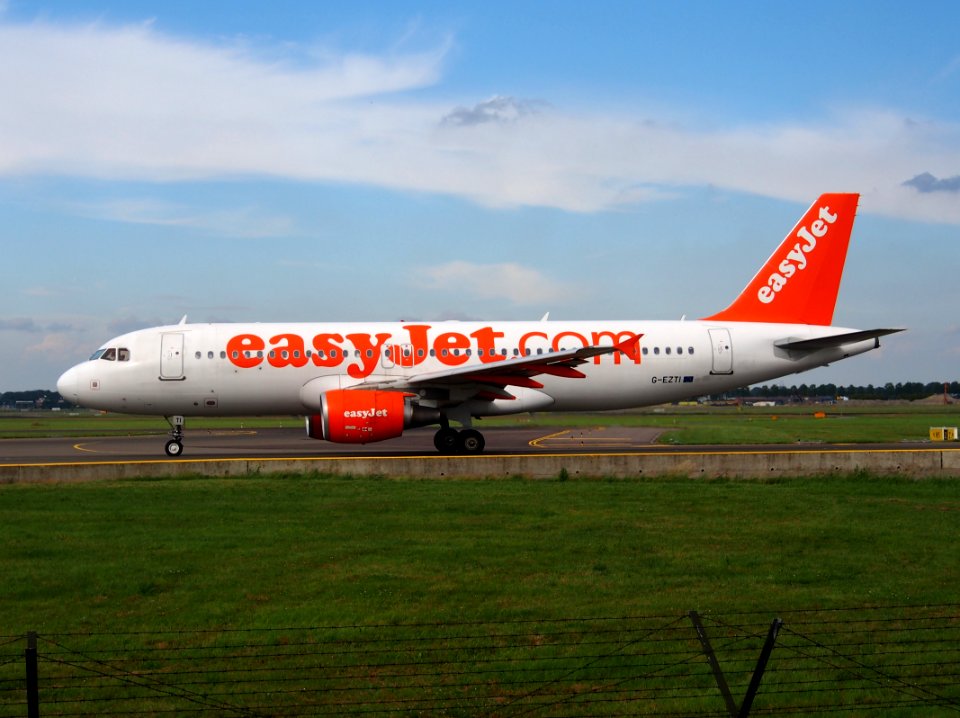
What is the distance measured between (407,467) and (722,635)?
43.4 feet

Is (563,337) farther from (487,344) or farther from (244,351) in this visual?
(244,351)

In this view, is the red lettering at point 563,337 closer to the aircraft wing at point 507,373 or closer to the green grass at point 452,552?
the aircraft wing at point 507,373

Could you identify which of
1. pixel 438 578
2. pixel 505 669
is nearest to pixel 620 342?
pixel 438 578

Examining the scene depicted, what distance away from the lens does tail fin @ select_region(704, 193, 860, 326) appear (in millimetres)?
29969

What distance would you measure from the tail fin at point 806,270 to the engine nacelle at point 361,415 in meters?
11.5

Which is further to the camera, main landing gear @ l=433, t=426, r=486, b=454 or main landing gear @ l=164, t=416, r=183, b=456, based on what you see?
main landing gear @ l=164, t=416, r=183, b=456

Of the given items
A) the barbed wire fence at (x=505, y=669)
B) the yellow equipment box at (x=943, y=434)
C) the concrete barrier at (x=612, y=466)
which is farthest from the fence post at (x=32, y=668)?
the yellow equipment box at (x=943, y=434)

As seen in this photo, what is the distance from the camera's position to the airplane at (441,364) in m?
27.0

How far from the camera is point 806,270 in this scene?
30.0m

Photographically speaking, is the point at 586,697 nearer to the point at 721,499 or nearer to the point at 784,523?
the point at 784,523

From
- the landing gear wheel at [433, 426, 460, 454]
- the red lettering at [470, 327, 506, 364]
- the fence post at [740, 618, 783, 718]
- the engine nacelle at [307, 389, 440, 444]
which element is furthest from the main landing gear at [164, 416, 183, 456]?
the fence post at [740, 618, 783, 718]

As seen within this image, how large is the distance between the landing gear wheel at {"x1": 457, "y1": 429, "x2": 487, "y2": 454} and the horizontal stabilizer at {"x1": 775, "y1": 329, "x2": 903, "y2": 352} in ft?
31.1

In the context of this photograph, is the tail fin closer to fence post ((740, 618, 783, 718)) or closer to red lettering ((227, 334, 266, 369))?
red lettering ((227, 334, 266, 369))

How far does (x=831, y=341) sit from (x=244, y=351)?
16908mm
